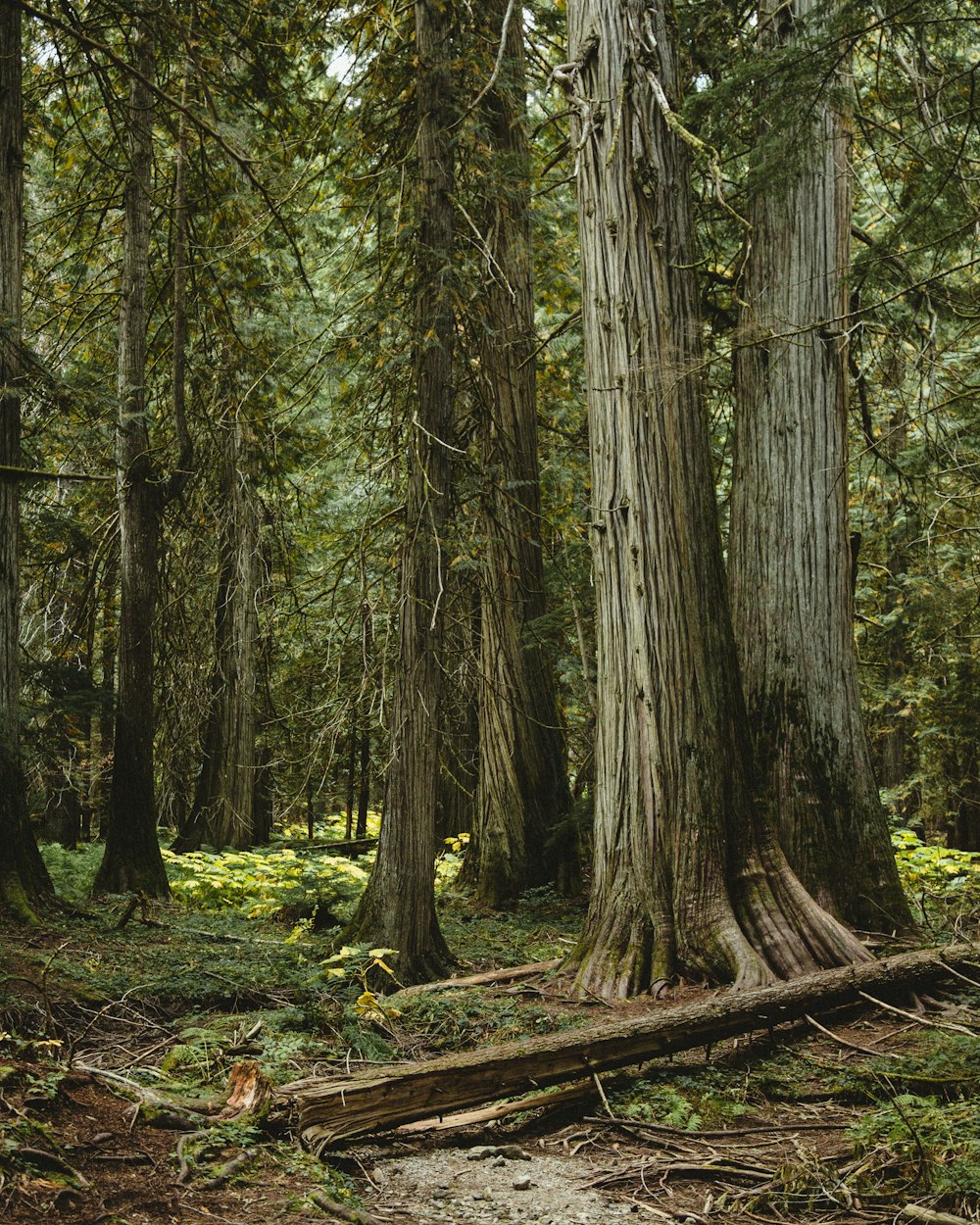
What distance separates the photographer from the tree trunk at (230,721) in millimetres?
13453

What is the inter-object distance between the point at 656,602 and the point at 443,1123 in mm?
3223

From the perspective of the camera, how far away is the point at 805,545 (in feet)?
23.7

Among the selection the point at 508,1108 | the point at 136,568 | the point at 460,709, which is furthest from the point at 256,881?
the point at 508,1108

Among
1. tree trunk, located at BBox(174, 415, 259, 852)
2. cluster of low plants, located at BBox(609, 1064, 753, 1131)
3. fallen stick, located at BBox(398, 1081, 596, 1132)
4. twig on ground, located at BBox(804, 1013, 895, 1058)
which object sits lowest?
cluster of low plants, located at BBox(609, 1064, 753, 1131)

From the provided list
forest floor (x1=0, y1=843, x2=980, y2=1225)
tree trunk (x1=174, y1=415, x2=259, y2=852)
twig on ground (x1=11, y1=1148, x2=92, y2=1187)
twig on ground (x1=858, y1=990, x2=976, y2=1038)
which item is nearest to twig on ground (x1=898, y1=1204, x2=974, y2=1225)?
forest floor (x1=0, y1=843, x2=980, y2=1225)

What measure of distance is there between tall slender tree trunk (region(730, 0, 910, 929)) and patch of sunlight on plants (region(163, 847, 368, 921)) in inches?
162

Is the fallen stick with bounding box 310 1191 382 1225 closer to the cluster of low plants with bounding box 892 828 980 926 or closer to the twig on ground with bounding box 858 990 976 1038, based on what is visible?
the twig on ground with bounding box 858 990 976 1038

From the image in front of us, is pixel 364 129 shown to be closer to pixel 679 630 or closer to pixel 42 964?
pixel 679 630

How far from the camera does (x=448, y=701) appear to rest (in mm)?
10773

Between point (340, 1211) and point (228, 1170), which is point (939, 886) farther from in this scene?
point (228, 1170)

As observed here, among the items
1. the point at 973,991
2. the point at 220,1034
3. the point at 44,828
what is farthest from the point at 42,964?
the point at 44,828

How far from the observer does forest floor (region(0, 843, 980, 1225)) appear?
3193 millimetres

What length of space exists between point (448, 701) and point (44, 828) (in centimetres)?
1033

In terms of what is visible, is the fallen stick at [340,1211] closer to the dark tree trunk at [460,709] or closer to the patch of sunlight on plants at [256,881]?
the dark tree trunk at [460,709]
